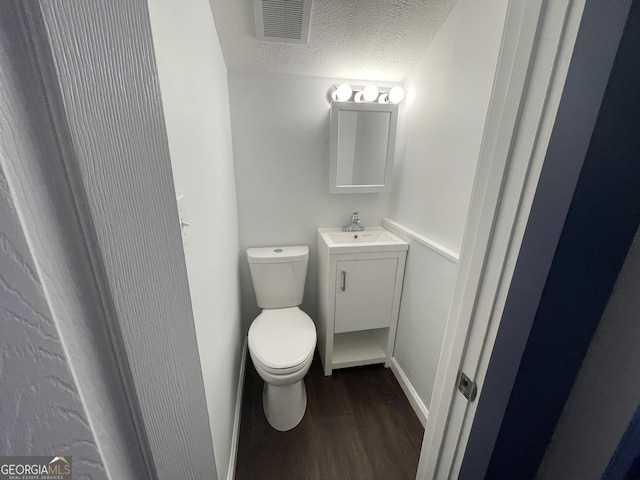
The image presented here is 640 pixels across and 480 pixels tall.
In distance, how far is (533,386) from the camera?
0.45 metres

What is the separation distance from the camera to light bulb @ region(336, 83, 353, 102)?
150cm

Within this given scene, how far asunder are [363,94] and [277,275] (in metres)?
1.33

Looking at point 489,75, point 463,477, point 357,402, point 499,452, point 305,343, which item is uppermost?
point 489,75

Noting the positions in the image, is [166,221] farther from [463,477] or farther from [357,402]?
[357,402]

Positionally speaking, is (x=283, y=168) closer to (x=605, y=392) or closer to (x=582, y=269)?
(x=582, y=269)

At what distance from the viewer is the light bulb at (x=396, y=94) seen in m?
1.53

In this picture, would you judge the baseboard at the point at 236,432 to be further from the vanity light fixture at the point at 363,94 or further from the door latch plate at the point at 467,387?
the vanity light fixture at the point at 363,94

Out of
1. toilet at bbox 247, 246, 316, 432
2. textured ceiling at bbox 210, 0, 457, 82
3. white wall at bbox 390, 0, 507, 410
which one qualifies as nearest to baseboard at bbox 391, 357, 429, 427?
white wall at bbox 390, 0, 507, 410

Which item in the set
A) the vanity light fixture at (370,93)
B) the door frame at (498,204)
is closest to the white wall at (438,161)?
the vanity light fixture at (370,93)

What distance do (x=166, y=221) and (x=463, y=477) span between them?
84cm

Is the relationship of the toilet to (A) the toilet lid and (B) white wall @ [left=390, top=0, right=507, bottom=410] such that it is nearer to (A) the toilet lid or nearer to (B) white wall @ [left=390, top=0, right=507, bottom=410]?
(A) the toilet lid

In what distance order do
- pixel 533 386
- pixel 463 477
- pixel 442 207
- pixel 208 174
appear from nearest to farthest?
Answer: 1. pixel 533 386
2. pixel 463 477
3. pixel 208 174
4. pixel 442 207

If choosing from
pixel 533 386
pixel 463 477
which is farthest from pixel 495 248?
pixel 463 477

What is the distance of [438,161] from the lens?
4.17 ft
